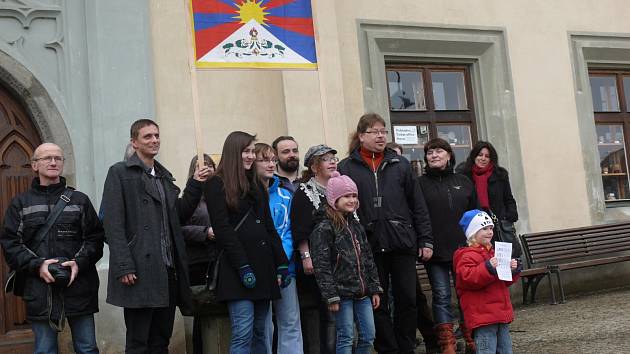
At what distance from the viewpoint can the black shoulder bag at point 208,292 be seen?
5.08m

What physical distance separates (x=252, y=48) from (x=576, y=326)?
3.74m

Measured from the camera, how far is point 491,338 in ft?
16.7

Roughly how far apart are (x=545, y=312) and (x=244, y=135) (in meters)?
4.52

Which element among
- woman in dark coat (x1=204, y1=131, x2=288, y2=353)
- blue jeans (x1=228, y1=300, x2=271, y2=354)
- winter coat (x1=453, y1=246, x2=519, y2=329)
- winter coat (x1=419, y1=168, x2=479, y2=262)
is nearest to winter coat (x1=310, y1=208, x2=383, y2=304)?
woman in dark coat (x1=204, y1=131, x2=288, y2=353)

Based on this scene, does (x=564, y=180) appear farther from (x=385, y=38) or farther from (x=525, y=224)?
(x=385, y=38)

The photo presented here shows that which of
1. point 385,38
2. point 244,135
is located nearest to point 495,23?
point 385,38

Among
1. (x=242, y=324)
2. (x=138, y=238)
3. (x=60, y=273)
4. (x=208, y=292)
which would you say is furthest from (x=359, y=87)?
(x=60, y=273)

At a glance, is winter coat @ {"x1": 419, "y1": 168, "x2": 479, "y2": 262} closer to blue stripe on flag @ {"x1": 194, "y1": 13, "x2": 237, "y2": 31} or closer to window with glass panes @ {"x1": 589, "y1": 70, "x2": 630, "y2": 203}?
blue stripe on flag @ {"x1": 194, "y1": 13, "x2": 237, "y2": 31}

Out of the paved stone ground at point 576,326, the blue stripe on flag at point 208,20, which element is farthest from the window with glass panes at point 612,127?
the blue stripe on flag at point 208,20

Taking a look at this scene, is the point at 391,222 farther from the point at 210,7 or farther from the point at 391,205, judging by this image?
the point at 210,7

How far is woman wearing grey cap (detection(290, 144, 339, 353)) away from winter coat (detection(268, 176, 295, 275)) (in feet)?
0.31

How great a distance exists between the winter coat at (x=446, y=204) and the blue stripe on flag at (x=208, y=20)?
2.07 m

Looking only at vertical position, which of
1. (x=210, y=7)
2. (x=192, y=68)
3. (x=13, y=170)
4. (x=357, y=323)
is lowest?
(x=357, y=323)

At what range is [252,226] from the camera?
5.12 m
